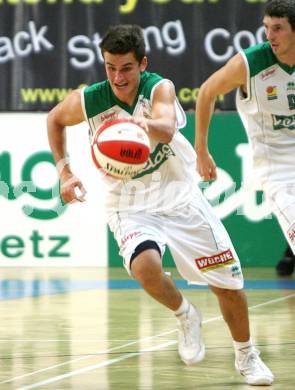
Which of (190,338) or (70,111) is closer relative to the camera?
(70,111)

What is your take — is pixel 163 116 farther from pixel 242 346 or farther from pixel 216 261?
pixel 242 346

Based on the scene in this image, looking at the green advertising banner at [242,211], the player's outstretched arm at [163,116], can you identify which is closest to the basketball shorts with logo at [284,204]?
the player's outstretched arm at [163,116]

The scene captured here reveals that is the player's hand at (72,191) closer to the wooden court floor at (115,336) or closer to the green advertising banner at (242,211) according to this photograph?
the wooden court floor at (115,336)

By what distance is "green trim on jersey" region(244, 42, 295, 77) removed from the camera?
7.90 m

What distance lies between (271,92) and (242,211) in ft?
25.7

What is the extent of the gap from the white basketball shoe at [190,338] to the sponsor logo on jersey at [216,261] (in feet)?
2.44

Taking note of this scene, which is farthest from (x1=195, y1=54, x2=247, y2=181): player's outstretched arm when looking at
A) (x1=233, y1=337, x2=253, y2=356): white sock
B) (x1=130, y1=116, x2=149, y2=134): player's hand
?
(x1=233, y1=337, x2=253, y2=356): white sock

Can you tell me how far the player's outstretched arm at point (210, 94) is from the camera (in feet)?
25.8

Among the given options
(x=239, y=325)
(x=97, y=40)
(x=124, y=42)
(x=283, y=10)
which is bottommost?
(x=239, y=325)

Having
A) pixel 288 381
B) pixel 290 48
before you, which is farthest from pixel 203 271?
pixel 290 48

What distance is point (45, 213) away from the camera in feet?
52.2

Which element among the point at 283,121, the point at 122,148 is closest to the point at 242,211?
the point at 283,121

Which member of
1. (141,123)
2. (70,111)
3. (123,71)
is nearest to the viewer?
(141,123)

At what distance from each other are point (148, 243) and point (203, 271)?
0.40 meters
